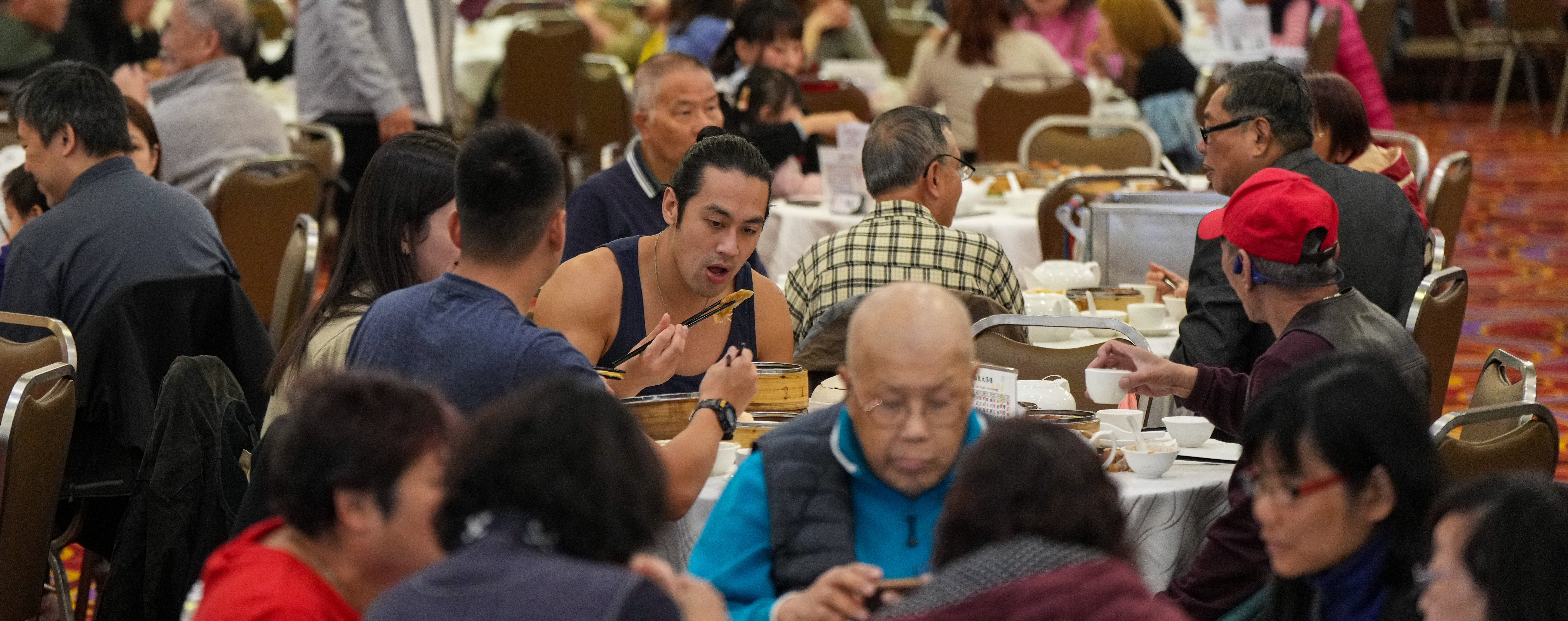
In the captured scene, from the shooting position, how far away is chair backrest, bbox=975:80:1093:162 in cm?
712

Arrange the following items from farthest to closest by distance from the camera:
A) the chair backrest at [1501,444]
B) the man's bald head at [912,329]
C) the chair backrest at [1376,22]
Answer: the chair backrest at [1376,22]
the chair backrest at [1501,444]
the man's bald head at [912,329]

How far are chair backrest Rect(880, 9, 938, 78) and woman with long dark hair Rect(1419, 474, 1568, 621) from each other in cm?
853

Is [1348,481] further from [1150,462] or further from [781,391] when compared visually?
[781,391]

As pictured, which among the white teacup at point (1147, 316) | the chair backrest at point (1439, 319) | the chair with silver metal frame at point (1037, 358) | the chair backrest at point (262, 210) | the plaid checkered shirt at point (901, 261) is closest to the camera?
the chair with silver metal frame at point (1037, 358)

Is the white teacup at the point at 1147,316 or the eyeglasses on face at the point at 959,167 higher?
the eyeglasses on face at the point at 959,167

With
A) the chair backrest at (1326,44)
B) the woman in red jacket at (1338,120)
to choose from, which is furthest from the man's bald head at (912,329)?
the chair backrest at (1326,44)

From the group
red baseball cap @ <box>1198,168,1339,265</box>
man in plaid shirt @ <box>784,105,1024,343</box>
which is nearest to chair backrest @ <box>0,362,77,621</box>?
man in plaid shirt @ <box>784,105,1024,343</box>

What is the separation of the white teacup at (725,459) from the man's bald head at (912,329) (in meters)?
0.57

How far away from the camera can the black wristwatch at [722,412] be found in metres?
2.33

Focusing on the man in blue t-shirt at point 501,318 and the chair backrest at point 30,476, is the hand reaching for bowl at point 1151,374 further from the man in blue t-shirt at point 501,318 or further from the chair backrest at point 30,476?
the chair backrest at point 30,476

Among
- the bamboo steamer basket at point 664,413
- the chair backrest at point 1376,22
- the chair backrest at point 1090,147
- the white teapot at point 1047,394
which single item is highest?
the bamboo steamer basket at point 664,413

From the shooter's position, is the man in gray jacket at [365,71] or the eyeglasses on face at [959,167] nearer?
the eyeglasses on face at [959,167]

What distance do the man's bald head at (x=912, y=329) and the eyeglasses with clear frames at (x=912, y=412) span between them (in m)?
0.05

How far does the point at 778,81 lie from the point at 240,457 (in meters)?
3.24
